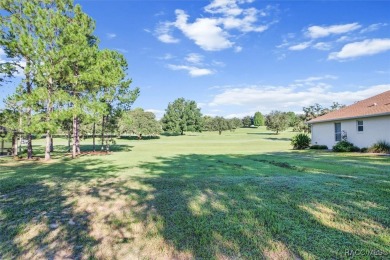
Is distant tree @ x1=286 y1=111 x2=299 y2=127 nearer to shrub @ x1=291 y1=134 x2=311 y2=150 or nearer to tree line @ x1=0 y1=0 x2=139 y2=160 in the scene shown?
shrub @ x1=291 y1=134 x2=311 y2=150

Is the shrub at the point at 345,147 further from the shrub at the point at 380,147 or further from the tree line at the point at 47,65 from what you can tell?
the tree line at the point at 47,65

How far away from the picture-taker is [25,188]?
7516 millimetres

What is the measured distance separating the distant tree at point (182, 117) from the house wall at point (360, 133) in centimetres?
4503

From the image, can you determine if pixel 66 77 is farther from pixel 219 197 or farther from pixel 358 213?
pixel 358 213

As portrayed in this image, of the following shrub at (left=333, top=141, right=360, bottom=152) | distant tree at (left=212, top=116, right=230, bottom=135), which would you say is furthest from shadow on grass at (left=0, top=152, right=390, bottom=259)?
distant tree at (left=212, top=116, right=230, bottom=135)

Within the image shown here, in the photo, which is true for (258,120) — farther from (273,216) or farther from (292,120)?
(273,216)

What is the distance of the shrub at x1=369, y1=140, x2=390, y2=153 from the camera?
1603 cm

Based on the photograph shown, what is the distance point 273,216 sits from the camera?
465 centimetres

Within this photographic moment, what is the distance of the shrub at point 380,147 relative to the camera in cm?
1603

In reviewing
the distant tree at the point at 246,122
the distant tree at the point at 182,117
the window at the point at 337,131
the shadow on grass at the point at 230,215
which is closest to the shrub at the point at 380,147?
the window at the point at 337,131

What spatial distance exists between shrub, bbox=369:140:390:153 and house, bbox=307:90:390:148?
0.83 feet

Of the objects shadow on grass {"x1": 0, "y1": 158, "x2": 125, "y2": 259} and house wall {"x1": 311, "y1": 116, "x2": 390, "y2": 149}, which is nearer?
shadow on grass {"x1": 0, "y1": 158, "x2": 125, "y2": 259}

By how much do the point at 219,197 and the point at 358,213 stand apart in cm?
270

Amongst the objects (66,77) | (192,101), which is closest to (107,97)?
(66,77)
